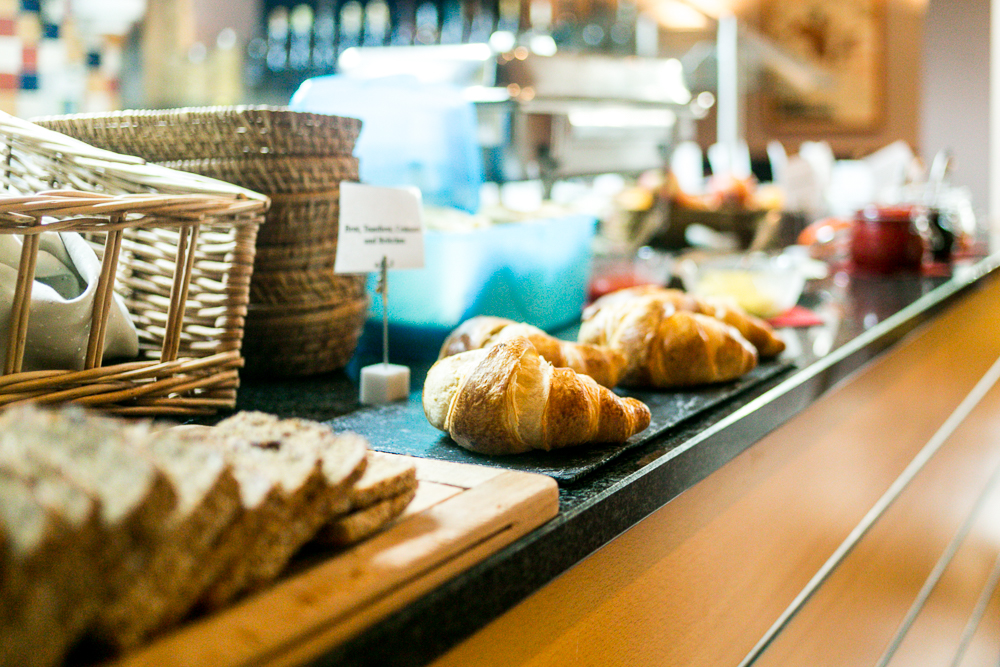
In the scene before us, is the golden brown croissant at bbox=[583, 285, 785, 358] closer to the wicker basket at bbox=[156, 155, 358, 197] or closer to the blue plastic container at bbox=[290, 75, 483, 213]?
the blue plastic container at bbox=[290, 75, 483, 213]

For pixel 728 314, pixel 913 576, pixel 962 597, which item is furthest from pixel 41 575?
pixel 962 597

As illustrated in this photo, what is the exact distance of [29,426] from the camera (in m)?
0.44

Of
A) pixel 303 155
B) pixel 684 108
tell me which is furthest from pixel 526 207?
pixel 684 108

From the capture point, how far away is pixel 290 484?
489mm

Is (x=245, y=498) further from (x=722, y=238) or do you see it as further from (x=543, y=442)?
(x=722, y=238)

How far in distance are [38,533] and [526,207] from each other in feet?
3.89

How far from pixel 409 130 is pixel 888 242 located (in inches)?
54.4

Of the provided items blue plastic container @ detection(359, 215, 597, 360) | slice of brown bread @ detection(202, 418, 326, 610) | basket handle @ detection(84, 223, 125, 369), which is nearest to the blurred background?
blue plastic container @ detection(359, 215, 597, 360)

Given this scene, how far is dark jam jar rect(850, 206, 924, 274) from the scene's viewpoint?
214 cm

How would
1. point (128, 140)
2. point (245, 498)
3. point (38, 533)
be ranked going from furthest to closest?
1. point (128, 140)
2. point (245, 498)
3. point (38, 533)

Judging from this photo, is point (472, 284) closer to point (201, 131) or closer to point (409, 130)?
point (409, 130)

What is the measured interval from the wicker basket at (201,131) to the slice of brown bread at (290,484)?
522 millimetres

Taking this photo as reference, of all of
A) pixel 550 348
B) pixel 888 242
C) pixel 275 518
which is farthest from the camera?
pixel 888 242

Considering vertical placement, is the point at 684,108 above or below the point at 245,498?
above
